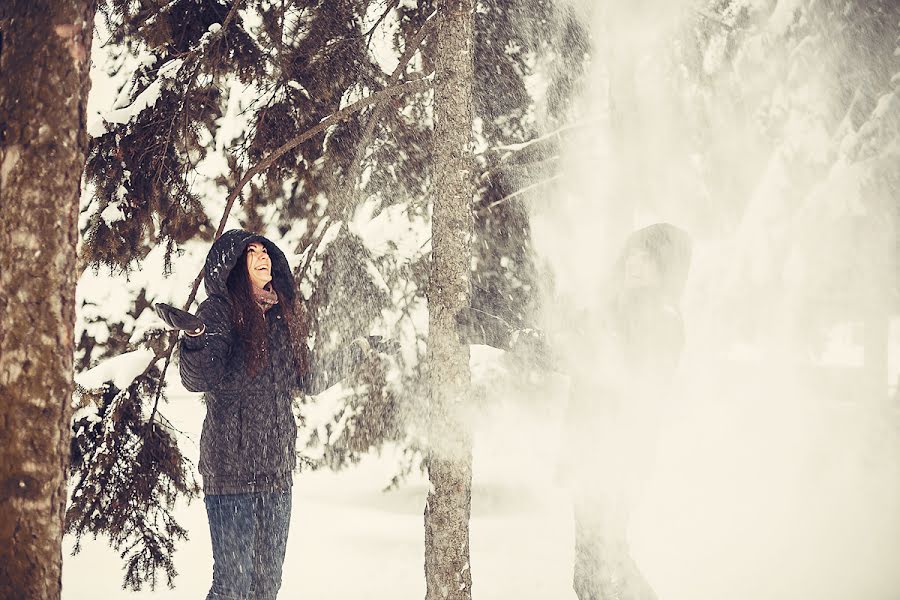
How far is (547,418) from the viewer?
311 inches

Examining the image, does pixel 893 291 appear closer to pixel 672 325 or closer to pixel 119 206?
pixel 672 325

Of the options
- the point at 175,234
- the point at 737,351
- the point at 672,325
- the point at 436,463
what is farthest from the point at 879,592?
the point at 737,351

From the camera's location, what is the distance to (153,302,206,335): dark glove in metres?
2.87

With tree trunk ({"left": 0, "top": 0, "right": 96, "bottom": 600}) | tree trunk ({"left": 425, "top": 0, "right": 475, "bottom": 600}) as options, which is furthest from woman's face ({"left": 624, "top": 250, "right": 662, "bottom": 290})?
tree trunk ({"left": 0, "top": 0, "right": 96, "bottom": 600})

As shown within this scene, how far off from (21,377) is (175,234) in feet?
6.05

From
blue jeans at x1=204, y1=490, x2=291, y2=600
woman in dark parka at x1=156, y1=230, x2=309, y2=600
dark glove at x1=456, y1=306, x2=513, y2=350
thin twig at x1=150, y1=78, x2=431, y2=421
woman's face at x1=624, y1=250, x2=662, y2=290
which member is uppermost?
thin twig at x1=150, y1=78, x2=431, y2=421

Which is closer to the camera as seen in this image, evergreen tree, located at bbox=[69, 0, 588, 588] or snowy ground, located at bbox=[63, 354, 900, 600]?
evergreen tree, located at bbox=[69, 0, 588, 588]

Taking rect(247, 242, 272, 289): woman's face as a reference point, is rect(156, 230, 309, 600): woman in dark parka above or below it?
below

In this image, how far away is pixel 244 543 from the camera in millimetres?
3084

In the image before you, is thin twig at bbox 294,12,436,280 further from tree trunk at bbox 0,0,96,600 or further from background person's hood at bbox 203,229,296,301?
tree trunk at bbox 0,0,96,600

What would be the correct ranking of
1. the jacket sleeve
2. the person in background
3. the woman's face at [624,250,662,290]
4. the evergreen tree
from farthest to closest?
the evergreen tree, the woman's face at [624,250,662,290], the person in background, the jacket sleeve

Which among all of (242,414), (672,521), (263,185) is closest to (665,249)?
(242,414)

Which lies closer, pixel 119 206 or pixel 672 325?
pixel 672 325

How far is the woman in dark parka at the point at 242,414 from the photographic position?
3.06 meters
